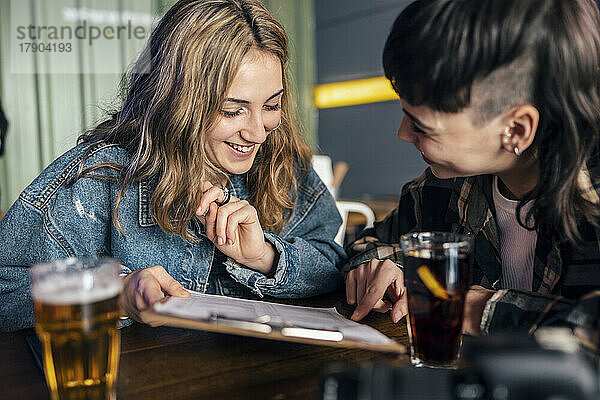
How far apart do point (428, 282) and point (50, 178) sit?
2.57ft

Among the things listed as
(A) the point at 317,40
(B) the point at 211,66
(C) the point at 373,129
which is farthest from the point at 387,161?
(B) the point at 211,66

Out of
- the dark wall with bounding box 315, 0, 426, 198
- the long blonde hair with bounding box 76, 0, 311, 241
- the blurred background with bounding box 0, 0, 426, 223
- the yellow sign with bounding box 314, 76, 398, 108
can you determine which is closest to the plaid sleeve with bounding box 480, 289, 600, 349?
the long blonde hair with bounding box 76, 0, 311, 241

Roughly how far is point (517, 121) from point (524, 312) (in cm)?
29

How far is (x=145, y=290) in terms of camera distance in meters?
0.79

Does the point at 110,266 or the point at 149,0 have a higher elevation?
the point at 149,0

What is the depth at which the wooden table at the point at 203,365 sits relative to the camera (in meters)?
0.59

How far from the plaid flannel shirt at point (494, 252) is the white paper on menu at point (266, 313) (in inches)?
8.4

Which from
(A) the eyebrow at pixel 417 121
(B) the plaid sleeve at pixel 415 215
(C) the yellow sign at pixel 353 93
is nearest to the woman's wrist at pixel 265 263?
(B) the plaid sleeve at pixel 415 215

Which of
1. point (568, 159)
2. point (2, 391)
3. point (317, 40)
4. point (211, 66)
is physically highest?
point (317, 40)

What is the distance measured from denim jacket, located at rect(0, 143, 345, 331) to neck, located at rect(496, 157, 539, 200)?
0.37m

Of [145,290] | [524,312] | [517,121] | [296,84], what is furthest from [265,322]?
[296,84]

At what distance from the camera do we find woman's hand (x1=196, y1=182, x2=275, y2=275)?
968 mm

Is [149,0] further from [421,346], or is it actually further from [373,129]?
[421,346]

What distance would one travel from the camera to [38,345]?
75cm
